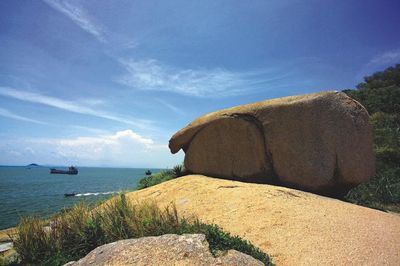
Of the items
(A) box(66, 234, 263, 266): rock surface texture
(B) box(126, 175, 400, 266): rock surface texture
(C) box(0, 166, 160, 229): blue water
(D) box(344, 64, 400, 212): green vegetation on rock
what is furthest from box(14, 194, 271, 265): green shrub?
(D) box(344, 64, 400, 212): green vegetation on rock

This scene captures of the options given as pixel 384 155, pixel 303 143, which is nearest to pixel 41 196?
pixel 303 143

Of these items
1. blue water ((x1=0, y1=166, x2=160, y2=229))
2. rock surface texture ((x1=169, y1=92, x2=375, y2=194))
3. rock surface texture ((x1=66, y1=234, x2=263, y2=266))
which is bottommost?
blue water ((x1=0, y1=166, x2=160, y2=229))

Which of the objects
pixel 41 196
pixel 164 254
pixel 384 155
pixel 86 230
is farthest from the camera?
pixel 41 196

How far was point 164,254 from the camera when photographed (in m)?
4.40

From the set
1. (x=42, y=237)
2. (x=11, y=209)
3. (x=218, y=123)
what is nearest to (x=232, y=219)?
(x=42, y=237)

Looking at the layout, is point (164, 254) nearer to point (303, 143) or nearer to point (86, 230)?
point (86, 230)

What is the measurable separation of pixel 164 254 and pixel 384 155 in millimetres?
17694

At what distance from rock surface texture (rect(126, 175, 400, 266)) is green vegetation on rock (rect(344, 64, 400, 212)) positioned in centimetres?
529

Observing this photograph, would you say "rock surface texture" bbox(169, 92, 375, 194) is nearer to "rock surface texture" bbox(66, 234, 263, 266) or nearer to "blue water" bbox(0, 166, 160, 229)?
"blue water" bbox(0, 166, 160, 229)

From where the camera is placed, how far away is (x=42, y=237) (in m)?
6.62

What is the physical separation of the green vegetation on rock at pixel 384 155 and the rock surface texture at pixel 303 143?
2.90 meters

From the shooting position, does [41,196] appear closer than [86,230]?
No

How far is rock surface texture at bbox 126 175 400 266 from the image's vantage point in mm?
5363

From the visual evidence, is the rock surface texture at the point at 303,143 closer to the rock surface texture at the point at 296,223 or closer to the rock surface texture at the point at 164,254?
the rock surface texture at the point at 296,223
